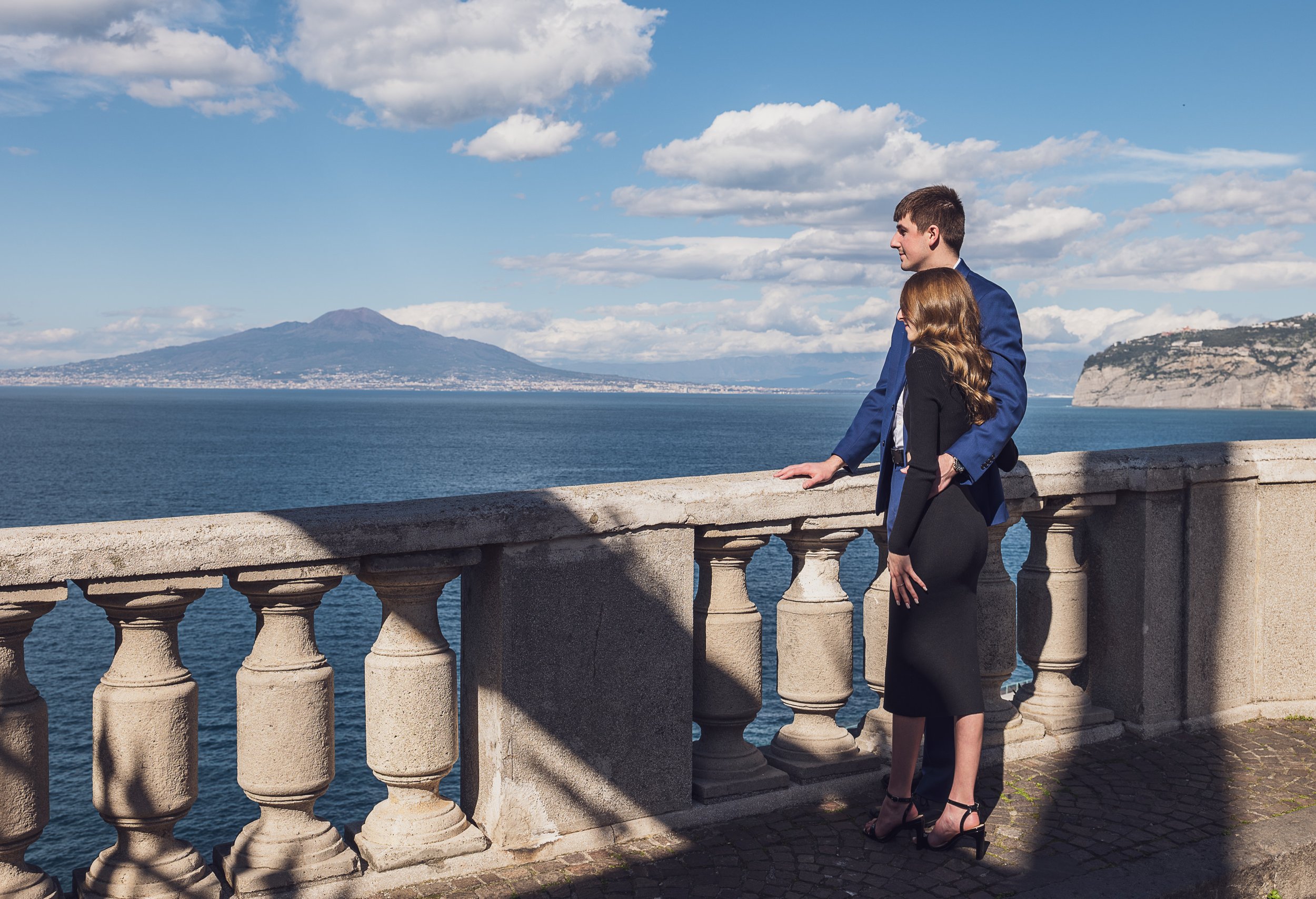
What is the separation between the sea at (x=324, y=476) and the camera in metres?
19.1

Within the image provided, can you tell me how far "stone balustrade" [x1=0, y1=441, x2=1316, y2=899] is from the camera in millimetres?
2746

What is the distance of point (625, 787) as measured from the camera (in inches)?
138

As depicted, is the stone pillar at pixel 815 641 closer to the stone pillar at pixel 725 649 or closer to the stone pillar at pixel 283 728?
the stone pillar at pixel 725 649

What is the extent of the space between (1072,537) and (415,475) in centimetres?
6924

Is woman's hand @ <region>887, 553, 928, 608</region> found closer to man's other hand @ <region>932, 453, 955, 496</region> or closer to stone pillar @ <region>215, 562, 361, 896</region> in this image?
man's other hand @ <region>932, 453, 955, 496</region>

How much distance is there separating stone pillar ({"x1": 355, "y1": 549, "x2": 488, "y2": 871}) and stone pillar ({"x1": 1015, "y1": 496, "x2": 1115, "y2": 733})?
2493 mm

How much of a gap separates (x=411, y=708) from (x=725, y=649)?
1.11 metres

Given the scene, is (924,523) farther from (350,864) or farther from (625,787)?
(350,864)

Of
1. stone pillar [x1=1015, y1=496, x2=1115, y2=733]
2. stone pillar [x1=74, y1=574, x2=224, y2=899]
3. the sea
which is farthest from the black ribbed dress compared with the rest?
the sea

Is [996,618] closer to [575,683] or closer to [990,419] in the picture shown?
[990,419]

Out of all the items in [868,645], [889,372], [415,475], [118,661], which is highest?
[889,372]

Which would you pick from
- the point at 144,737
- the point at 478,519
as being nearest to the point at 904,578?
the point at 478,519

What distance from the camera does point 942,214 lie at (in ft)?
11.3

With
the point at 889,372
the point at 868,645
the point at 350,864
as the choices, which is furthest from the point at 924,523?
the point at 350,864
